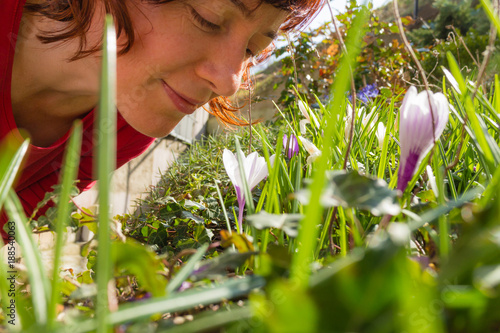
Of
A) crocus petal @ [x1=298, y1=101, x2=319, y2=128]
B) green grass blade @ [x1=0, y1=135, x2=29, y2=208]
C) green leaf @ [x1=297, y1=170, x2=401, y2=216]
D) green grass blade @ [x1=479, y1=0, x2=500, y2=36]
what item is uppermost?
green grass blade @ [x1=479, y1=0, x2=500, y2=36]

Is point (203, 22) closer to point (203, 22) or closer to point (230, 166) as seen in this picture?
point (203, 22)

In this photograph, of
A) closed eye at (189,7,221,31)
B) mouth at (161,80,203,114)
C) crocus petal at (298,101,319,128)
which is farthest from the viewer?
mouth at (161,80,203,114)

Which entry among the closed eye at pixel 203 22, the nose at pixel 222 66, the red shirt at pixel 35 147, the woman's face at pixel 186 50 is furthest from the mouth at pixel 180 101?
the red shirt at pixel 35 147

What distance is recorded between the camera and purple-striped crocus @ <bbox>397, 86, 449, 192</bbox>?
35 centimetres

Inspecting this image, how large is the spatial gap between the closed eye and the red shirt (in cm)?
62

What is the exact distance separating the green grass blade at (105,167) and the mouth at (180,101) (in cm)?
104

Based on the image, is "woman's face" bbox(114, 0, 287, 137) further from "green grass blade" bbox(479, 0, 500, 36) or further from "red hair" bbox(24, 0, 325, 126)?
"green grass blade" bbox(479, 0, 500, 36)

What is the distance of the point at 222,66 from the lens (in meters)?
A: 1.17

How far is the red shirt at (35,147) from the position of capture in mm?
1292

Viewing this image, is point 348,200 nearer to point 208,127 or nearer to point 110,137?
point 110,137

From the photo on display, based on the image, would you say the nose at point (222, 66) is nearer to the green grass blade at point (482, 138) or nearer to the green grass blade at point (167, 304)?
the green grass blade at point (482, 138)

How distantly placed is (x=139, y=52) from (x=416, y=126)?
983 mm

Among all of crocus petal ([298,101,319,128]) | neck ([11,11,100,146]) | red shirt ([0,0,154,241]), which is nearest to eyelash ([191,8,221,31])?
crocus petal ([298,101,319,128])

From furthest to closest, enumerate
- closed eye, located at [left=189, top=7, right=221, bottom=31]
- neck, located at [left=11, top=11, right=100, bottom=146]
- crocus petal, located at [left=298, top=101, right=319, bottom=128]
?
neck, located at [left=11, top=11, right=100, bottom=146]
closed eye, located at [left=189, top=7, right=221, bottom=31]
crocus petal, located at [left=298, top=101, right=319, bottom=128]
